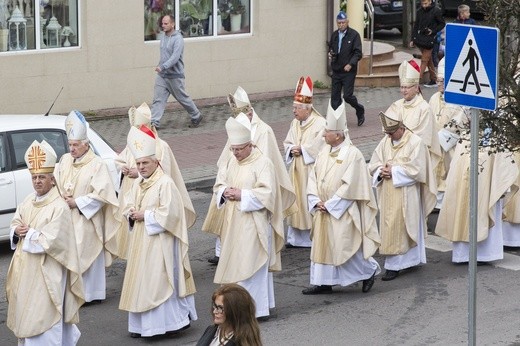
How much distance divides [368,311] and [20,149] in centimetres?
430

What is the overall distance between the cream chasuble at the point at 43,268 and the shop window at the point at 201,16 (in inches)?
473

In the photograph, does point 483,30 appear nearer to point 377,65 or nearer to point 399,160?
point 399,160

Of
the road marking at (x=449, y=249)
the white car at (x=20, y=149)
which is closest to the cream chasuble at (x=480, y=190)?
the road marking at (x=449, y=249)

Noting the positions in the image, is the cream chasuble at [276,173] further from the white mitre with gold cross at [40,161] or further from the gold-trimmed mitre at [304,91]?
the white mitre with gold cross at [40,161]

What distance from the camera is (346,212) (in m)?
12.5

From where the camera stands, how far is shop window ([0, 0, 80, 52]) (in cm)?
2047

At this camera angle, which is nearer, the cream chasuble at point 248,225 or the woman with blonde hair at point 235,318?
the woman with blonde hair at point 235,318

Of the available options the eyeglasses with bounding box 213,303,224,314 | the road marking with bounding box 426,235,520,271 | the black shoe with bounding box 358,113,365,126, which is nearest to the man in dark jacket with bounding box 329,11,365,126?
the black shoe with bounding box 358,113,365,126

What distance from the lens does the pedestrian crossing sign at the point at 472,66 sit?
8.59m

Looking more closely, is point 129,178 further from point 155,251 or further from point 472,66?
point 472,66

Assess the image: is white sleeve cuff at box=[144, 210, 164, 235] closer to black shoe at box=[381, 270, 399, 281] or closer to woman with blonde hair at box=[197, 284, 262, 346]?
black shoe at box=[381, 270, 399, 281]

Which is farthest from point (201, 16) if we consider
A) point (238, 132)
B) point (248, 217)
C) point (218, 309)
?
point (218, 309)

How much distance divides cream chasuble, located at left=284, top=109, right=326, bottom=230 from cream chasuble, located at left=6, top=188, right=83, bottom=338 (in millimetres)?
4503

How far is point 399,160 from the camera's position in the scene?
523 inches
